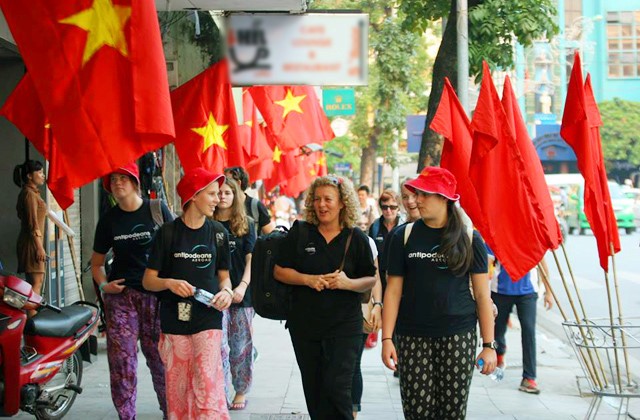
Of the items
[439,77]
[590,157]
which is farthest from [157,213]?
[439,77]

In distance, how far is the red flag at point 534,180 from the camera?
755 centimetres

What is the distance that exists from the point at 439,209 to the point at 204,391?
6.35 feet

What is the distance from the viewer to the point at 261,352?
12.6 m

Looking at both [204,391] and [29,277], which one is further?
[29,277]

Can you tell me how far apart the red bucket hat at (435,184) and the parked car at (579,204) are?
37.0 metres

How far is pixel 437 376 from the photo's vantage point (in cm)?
602

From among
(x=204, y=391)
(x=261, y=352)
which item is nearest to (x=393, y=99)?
(x=261, y=352)

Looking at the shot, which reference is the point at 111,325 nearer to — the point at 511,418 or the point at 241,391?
the point at 241,391

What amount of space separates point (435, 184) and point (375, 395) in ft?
13.5

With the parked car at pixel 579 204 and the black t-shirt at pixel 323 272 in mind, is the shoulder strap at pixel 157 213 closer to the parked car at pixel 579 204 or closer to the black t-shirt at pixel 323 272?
the black t-shirt at pixel 323 272

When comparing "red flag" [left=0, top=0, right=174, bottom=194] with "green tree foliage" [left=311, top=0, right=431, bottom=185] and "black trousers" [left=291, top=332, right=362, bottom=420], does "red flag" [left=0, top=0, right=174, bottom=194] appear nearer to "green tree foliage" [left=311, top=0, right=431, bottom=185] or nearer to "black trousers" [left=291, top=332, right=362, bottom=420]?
"black trousers" [left=291, top=332, right=362, bottom=420]

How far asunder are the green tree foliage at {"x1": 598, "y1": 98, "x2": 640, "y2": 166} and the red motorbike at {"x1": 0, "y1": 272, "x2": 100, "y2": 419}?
7312 centimetres

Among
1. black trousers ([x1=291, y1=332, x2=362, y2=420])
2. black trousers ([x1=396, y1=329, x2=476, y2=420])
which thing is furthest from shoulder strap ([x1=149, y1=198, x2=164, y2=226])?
black trousers ([x1=396, y1=329, x2=476, y2=420])

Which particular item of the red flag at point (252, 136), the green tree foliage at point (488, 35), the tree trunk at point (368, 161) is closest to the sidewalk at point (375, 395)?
the green tree foliage at point (488, 35)
